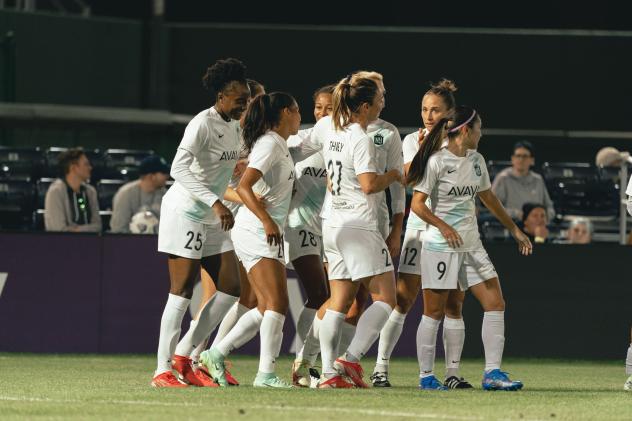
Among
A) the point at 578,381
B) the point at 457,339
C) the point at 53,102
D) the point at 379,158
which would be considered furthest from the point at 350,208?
the point at 53,102

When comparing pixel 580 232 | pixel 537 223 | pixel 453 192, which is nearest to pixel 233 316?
pixel 453 192

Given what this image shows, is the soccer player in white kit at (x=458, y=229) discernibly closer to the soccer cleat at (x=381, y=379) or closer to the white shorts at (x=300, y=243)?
the soccer cleat at (x=381, y=379)

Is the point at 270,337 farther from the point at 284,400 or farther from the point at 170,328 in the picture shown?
the point at 284,400

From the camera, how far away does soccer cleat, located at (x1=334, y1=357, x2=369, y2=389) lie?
27.9 feet

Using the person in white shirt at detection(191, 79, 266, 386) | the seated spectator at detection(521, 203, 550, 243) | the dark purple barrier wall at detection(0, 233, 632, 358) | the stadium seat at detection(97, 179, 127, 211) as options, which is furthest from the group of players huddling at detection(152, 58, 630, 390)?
the stadium seat at detection(97, 179, 127, 211)

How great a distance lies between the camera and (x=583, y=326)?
12125 mm

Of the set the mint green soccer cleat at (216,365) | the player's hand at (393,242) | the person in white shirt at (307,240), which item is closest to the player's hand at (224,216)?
the person in white shirt at (307,240)

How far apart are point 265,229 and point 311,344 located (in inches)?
41.9

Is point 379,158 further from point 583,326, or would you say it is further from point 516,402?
point 583,326

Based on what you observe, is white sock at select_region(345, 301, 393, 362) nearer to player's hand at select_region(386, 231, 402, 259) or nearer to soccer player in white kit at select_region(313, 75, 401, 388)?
soccer player in white kit at select_region(313, 75, 401, 388)

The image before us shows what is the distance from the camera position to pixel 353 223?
822 cm

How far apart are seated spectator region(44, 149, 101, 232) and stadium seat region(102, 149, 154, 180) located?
6.29 feet

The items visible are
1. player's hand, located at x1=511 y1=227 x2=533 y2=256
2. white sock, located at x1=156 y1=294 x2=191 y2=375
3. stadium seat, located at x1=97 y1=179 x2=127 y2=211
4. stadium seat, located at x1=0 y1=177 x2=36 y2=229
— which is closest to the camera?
white sock, located at x1=156 y1=294 x2=191 y2=375

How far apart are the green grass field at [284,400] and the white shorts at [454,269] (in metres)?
0.68
